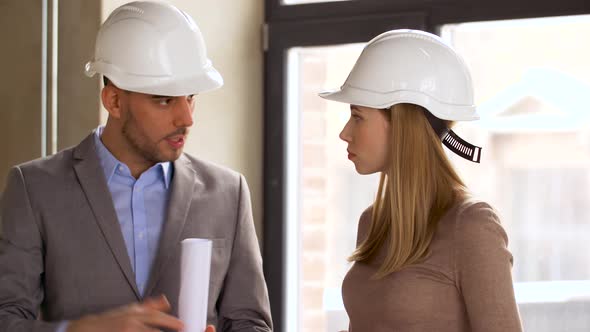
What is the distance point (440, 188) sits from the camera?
7.14ft

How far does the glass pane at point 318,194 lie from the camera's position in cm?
335

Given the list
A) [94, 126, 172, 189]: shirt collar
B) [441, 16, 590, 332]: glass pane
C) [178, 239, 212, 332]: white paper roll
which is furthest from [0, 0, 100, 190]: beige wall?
[441, 16, 590, 332]: glass pane

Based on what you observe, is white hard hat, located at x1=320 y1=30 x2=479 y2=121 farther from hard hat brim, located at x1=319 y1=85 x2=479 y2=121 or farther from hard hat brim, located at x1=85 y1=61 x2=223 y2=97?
hard hat brim, located at x1=85 y1=61 x2=223 y2=97

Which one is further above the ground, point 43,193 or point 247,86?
point 247,86

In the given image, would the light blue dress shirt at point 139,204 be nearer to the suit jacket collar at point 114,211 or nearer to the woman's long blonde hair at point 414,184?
the suit jacket collar at point 114,211

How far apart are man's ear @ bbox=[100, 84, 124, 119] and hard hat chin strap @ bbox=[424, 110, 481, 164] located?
30.4 inches

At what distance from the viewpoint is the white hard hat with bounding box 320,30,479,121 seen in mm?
2176

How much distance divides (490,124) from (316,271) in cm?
84

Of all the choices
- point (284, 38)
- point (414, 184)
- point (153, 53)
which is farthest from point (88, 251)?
point (284, 38)

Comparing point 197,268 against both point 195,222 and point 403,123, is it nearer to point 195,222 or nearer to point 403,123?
point 195,222

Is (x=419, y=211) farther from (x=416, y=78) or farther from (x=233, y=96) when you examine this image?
(x=233, y=96)

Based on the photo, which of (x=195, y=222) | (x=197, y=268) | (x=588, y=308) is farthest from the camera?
(x=588, y=308)

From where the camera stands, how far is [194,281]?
6.26 ft

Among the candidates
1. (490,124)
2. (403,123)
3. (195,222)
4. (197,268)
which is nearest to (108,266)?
(195,222)
